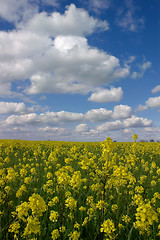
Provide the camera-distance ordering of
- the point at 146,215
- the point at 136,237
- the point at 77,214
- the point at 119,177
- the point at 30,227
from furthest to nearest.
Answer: the point at 77,214
the point at 136,237
the point at 119,177
the point at 30,227
the point at 146,215

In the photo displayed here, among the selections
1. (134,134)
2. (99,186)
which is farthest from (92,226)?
(134,134)

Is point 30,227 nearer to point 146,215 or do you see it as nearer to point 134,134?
point 146,215

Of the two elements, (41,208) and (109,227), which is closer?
(41,208)

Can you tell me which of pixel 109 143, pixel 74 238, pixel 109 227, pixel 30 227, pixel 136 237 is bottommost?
pixel 136 237

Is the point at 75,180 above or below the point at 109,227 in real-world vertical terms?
above

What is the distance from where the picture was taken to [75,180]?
3.77 meters

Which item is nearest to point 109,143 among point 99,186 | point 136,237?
point 99,186

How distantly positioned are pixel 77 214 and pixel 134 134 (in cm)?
309

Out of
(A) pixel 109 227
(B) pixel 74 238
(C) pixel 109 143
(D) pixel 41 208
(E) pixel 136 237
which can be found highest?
(C) pixel 109 143

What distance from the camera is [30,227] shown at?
255cm

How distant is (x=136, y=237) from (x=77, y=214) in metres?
1.65

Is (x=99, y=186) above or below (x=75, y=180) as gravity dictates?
below

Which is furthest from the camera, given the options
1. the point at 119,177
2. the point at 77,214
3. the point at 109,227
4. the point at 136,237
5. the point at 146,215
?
the point at 77,214

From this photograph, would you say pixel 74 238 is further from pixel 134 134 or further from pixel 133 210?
pixel 134 134
